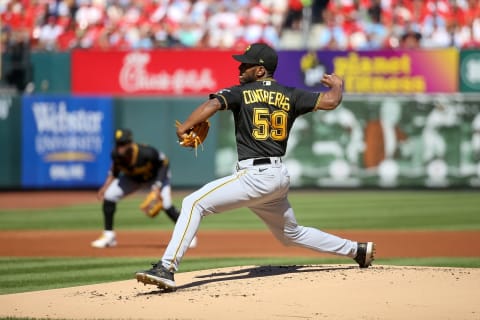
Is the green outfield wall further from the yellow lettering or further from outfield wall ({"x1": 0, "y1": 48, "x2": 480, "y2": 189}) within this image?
the yellow lettering

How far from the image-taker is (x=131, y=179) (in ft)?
45.0

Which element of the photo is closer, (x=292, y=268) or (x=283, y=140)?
(x=283, y=140)

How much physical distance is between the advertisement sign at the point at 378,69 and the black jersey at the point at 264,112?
15392 mm

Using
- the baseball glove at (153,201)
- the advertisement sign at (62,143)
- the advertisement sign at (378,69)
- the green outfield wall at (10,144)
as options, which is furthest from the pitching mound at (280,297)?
the green outfield wall at (10,144)

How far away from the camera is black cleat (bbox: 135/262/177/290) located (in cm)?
767

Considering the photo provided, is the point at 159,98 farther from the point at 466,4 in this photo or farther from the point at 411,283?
the point at 411,283

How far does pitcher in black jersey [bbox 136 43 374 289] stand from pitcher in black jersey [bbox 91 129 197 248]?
5.26 m

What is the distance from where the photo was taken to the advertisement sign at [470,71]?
23.1 m

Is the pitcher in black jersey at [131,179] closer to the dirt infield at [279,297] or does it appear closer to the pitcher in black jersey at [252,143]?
the dirt infield at [279,297]

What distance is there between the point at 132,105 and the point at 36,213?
5109mm

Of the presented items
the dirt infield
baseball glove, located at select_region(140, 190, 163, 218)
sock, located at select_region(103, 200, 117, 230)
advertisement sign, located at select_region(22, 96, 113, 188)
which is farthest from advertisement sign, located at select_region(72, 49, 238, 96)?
the dirt infield

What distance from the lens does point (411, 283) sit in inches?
323

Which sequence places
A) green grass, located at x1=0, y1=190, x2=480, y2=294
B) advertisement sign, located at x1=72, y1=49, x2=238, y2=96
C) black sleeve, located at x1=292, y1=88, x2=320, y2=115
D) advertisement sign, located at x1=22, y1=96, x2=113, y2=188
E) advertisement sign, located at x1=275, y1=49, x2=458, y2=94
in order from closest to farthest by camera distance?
black sleeve, located at x1=292, y1=88, x2=320, y2=115 < green grass, located at x1=0, y1=190, x2=480, y2=294 < advertisement sign, located at x1=22, y1=96, x2=113, y2=188 < advertisement sign, located at x1=275, y1=49, x2=458, y2=94 < advertisement sign, located at x1=72, y1=49, x2=238, y2=96

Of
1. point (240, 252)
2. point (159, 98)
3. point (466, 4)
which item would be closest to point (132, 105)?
point (159, 98)
